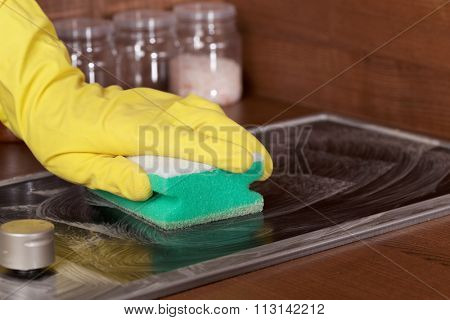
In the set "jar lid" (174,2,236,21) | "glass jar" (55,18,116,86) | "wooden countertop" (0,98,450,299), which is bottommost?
"wooden countertop" (0,98,450,299)

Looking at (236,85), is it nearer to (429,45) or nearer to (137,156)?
(429,45)

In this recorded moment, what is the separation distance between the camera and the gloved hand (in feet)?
2.62

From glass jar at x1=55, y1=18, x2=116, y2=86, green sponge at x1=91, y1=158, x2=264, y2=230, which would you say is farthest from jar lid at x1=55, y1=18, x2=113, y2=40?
green sponge at x1=91, y1=158, x2=264, y2=230

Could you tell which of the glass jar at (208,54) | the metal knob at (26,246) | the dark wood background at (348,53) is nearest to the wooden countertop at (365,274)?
the metal knob at (26,246)

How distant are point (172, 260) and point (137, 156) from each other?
117mm

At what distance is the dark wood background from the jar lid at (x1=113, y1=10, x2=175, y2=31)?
0.10 feet

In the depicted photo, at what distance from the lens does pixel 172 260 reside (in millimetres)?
729

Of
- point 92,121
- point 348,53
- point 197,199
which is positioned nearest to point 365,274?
point 197,199

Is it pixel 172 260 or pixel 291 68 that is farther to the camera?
pixel 291 68

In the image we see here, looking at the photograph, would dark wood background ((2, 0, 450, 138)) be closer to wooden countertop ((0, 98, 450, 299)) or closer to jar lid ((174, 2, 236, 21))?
jar lid ((174, 2, 236, 21))

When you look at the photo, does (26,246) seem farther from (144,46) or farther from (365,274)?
(144,46)

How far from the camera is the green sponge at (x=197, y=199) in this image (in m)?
0.79

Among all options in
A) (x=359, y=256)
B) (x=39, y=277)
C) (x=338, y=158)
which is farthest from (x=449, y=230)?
(x=39, y=277)
